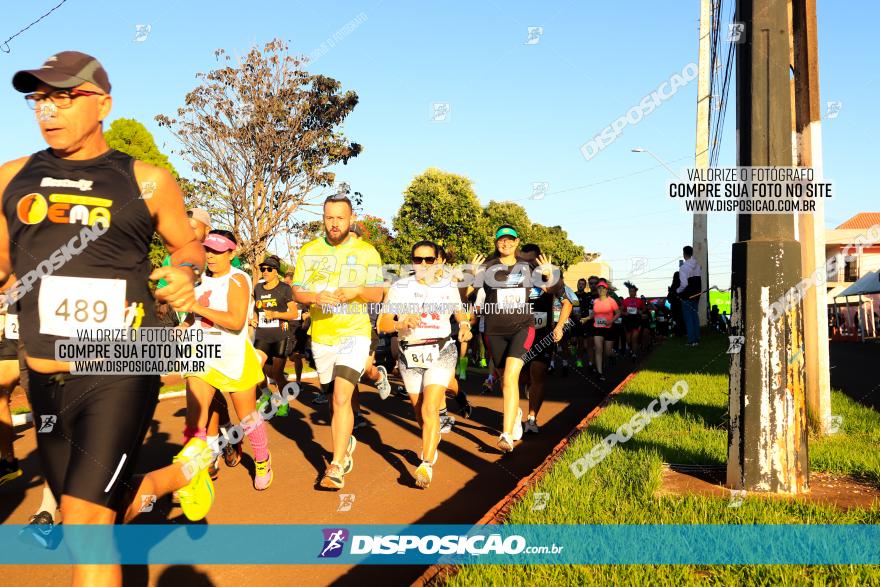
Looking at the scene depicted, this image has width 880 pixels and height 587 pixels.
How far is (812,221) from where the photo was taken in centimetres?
716

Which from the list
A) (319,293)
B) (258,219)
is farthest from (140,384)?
(258,219)

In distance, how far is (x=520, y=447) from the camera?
7.98m

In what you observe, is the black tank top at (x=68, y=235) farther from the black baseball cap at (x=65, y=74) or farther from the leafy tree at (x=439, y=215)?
the leafy tree at (x=439, y=215)

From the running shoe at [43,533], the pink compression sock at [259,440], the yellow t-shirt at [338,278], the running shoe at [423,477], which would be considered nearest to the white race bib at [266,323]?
the yellow t-shirt at [338,278]

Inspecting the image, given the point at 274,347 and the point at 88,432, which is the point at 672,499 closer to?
the point at 88,432

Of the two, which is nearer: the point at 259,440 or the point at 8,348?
the point at 259,440

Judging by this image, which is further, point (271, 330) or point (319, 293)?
point (271, 330)

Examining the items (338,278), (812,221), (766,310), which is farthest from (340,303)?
(812,221)

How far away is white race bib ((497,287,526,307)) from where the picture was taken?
27.2 ft

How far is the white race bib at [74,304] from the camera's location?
2.98m

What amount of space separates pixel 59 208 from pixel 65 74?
526mm

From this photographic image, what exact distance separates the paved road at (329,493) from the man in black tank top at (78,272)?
4.69 feet

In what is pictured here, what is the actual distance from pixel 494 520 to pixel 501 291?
13.5ft

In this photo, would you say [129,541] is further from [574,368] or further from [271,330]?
[574,368]
